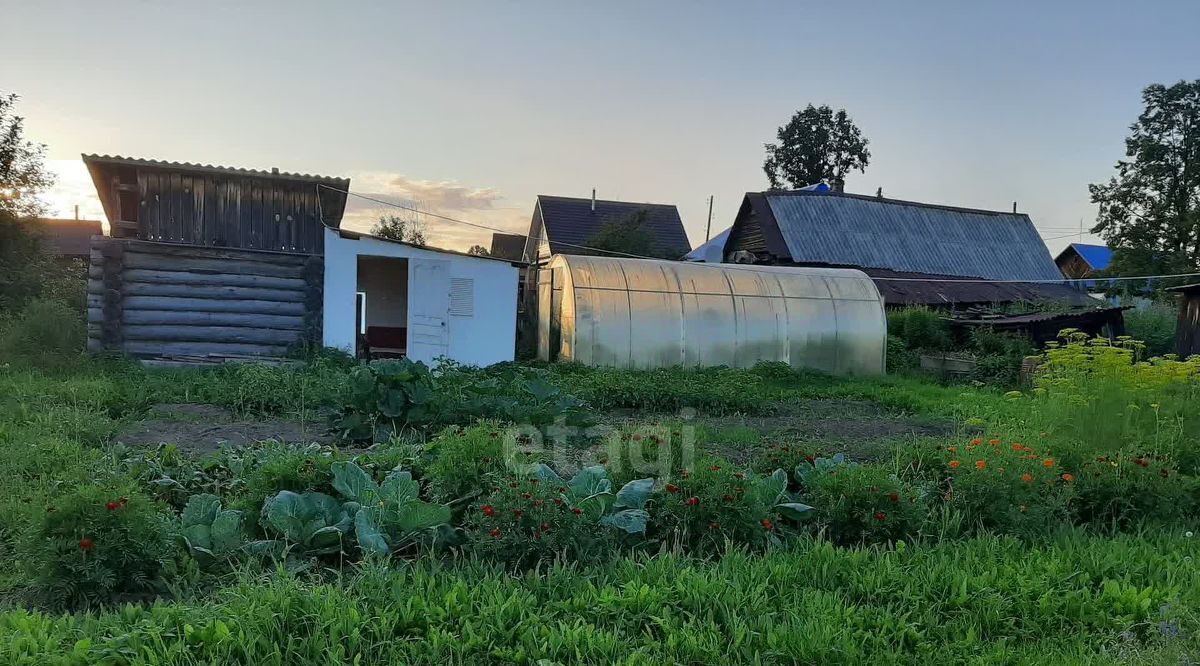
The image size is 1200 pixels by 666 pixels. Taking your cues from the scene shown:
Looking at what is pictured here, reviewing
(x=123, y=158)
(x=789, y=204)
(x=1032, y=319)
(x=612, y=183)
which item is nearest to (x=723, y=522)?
(x=123, y=158)

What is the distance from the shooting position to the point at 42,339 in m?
10.3

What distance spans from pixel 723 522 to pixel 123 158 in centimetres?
1210

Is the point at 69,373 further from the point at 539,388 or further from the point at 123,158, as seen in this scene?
the point at 539,388

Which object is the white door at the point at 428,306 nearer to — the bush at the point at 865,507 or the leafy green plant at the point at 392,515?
the leafy green plant at the point at 392,515

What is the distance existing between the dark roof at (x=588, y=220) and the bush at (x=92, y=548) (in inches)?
895

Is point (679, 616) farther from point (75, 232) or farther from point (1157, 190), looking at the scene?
point (75, 232)

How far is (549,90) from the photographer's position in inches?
432

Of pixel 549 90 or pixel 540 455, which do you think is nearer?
pixel 540 455

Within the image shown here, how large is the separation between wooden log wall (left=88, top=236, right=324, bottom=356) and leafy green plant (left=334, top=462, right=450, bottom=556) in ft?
32.2

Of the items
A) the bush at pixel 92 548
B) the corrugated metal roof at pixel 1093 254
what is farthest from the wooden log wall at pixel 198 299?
the corrugated metal roof at pixel 1093 254

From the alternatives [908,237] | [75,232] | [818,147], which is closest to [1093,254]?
[818,147]

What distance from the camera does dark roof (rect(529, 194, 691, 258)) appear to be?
2698 centimetres

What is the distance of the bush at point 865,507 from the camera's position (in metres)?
3.74

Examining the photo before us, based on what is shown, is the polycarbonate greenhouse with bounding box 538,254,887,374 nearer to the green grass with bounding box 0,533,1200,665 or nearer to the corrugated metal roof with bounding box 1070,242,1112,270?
the green grass with bounding box 0,533,1200,665
